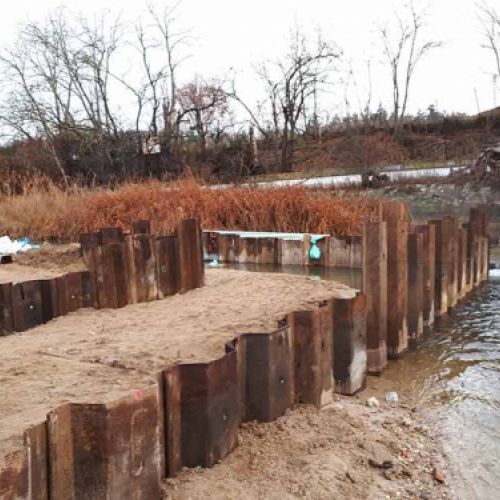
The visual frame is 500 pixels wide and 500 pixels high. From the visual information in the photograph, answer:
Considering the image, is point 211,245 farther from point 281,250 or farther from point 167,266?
point 167,266

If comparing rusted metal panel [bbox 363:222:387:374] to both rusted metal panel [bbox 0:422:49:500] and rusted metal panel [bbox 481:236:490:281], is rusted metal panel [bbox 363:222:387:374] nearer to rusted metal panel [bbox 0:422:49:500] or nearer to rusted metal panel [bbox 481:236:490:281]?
rusted metal panel [bbox 0:422:49:500]

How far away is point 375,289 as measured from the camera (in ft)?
16.6

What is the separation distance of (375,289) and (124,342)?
238 cm

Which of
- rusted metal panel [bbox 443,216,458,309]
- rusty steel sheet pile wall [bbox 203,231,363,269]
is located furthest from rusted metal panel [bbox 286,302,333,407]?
rusty steel sheet pile wall [bbox 203,231,363,269]

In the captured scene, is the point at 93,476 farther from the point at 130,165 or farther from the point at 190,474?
the point at 130,165

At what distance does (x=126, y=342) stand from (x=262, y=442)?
3.33ft

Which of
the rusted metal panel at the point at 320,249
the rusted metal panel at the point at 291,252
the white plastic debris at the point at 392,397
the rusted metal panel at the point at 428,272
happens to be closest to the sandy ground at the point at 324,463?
the white plastic debris at the point at 392,397

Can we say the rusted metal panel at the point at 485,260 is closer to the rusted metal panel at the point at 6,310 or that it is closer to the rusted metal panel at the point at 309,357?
the rusted metal panel at the point at 309,357

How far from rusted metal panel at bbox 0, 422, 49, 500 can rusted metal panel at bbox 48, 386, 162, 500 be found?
0.04 m

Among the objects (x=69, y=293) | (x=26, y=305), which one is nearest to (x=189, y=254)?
A: (x=69, y=293)

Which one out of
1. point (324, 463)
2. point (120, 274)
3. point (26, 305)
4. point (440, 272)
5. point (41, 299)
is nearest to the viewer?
point (324, 463)

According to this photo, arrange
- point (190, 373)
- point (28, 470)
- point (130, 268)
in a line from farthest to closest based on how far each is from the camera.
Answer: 1. point (130, 268)
2. point (190, 373)
3. point (28, 470)

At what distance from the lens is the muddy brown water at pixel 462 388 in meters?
3.33

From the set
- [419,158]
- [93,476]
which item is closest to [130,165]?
[419,158]
